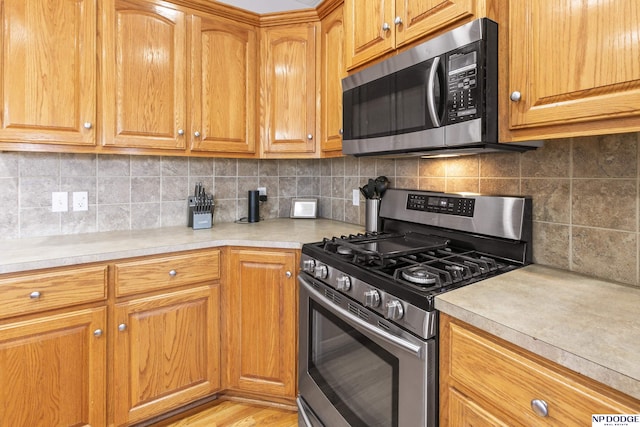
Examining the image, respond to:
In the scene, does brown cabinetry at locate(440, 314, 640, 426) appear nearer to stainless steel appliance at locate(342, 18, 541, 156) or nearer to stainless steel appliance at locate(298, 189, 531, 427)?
stainless steel appliance at locate(298, 189, 531, 427)

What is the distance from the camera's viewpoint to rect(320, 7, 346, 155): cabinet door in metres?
1.98

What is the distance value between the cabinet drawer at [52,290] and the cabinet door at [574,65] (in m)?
1.73

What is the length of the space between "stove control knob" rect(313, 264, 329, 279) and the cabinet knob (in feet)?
2.72

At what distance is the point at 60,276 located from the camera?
140 centimetres

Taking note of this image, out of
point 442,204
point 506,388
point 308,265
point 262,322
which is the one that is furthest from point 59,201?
point 506,388

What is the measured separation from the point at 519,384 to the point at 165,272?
58.0 inches

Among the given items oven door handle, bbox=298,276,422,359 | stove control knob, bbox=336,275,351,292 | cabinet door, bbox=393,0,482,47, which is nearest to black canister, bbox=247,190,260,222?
oven door handle, bbox=298,276,422,359

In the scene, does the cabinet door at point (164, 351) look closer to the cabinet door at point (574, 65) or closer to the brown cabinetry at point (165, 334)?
the brown cabinetry at point (165, 334)

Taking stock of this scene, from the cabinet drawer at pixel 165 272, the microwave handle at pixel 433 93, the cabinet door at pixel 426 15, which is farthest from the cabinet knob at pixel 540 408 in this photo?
the cabinet drawer at pixel 165 272

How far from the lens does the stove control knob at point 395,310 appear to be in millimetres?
1043

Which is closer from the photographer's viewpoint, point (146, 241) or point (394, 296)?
point (394, 296)

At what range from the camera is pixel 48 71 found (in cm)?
160

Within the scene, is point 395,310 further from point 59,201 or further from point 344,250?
point 59,201

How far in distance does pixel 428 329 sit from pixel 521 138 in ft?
2.18
